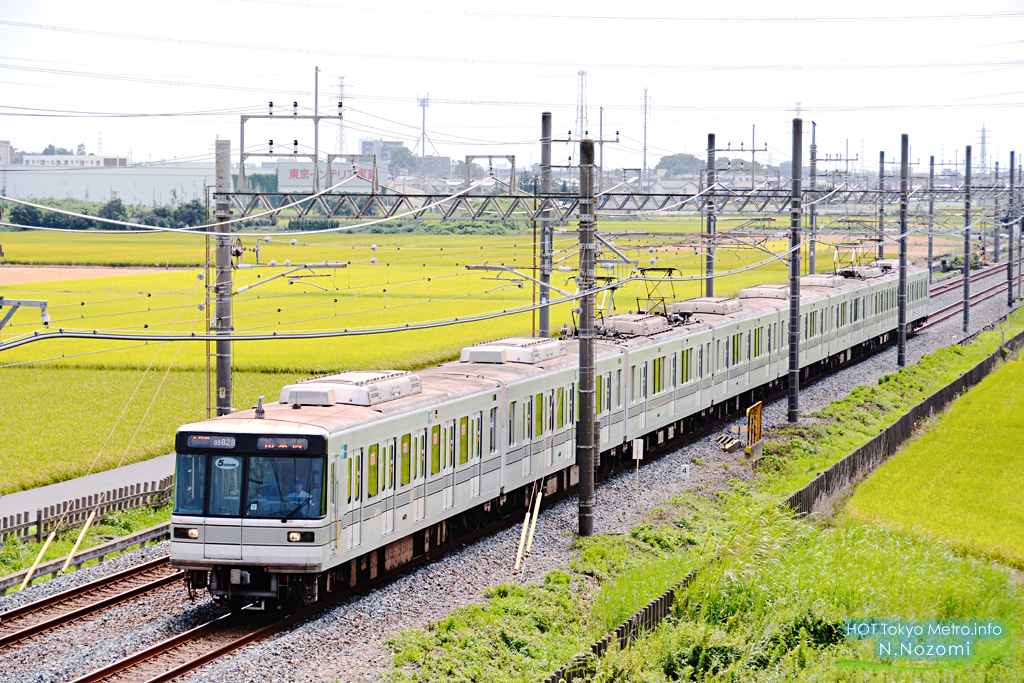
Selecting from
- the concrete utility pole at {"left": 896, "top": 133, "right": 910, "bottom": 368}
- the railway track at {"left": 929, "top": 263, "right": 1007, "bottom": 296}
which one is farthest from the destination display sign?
the railway track at {"left": 929, "top": 263, "right": 1007, "bottom": 296}

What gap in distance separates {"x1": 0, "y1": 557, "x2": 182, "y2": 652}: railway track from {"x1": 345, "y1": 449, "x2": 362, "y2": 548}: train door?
2.83 metres

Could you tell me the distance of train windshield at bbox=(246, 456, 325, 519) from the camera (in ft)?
46.8

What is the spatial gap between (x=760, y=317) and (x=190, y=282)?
33635 mm

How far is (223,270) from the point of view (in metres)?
20.2

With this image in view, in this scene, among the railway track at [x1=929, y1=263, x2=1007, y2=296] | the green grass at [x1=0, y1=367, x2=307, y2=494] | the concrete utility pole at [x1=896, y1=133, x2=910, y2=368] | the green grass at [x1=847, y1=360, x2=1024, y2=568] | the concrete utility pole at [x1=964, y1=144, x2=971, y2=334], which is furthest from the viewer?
the railway track at [x1=929, y1=263, x2=1007, y2=296]

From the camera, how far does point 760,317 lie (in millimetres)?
32812

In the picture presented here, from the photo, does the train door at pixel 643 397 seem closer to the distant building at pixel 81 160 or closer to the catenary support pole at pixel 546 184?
the catenary support pole at pixel 546 184

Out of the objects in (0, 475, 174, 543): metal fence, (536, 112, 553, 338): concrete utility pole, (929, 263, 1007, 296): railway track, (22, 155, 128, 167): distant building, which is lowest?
(0, 475, 174, 543): metal fence

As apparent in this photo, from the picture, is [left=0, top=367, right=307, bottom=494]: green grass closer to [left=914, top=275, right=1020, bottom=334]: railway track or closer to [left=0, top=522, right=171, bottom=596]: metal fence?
[left=0, top=522, right=171, bottom=596]: metal fence

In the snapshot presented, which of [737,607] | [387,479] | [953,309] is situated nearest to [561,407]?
[387,479]

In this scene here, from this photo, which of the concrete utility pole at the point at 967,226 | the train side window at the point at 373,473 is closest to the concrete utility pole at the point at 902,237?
the concrete utility pole at the point at 967,226

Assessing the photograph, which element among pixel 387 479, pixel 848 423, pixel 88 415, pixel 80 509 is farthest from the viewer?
pixel 848 423

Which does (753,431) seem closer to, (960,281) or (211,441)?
(211,441)

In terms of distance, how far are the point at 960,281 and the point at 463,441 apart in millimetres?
69338
